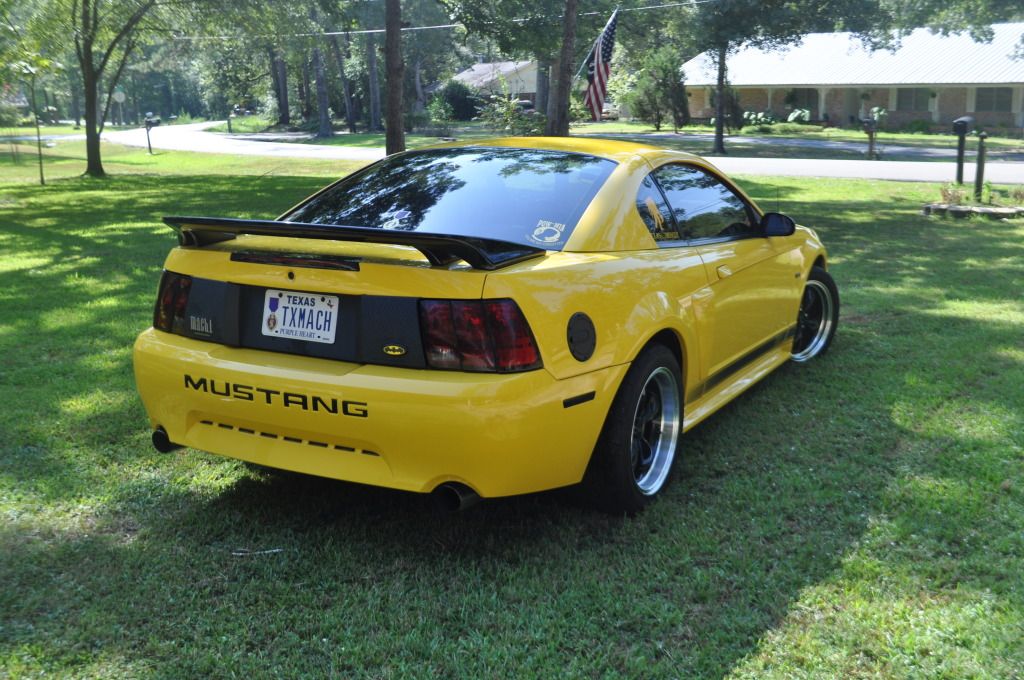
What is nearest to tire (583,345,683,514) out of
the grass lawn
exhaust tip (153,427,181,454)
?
the grass lawn

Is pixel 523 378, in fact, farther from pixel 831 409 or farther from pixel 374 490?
pixel 831 409

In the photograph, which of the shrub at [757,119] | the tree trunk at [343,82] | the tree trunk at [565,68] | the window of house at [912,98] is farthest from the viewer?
the tree trunk at [343,82]

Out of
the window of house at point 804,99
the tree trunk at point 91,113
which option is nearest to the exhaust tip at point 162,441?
the tree trunk at point 91,113

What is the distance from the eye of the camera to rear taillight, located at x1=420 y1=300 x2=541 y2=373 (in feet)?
10.3

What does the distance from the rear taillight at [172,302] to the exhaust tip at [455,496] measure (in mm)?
1305

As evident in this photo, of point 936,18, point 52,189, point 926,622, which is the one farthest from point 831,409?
point 936,18

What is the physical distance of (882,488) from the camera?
13.3 ft

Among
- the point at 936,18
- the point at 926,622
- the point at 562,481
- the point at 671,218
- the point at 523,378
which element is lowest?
the point at 926,622

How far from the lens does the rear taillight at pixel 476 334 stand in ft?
10.3

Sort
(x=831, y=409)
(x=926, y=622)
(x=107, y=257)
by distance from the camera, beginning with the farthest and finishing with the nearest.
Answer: (x=107, y=257) < (x=831, y=409) < (x=926, y=622)

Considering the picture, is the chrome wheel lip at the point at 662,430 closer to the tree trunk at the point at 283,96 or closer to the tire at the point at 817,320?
the tire at the point at 817,320

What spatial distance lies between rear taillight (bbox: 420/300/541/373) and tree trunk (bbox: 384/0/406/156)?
12241 mm

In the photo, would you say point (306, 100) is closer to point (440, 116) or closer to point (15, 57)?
point (440, 116)

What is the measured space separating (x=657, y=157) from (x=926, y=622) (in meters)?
2.35
